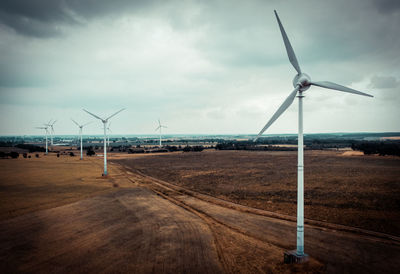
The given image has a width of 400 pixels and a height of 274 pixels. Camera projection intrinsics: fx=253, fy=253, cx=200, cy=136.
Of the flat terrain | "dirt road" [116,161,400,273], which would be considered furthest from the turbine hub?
"dirt road" [116,161,400,273]

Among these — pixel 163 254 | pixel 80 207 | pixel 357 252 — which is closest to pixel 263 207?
pixel 357 252

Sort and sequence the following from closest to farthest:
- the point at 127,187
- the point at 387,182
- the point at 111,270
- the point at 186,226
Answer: the point at 111,270 → the point at 186,226 → the point at 387,182 → the point at 127,187

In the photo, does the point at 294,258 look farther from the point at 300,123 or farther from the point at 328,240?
the point at 300,123

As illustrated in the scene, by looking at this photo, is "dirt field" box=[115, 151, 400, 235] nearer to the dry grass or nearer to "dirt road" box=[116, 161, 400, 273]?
"dirt road" box=[116, 161, 400, 273]

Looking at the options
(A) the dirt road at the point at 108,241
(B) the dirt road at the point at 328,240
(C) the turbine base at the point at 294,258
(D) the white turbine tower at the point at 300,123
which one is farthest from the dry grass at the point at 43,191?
(D) the white turbine tower at the point at 300,123

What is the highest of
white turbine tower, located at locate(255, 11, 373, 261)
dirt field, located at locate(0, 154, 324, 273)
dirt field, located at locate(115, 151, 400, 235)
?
white turbine tower, located at locate(255, 11, 373, 261)

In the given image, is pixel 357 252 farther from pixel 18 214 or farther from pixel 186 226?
pixel 18 214

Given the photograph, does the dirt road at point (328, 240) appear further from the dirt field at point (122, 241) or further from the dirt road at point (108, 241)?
the dirt road at point (108, 241)

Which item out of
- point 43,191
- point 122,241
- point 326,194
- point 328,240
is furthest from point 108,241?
point 326,194
